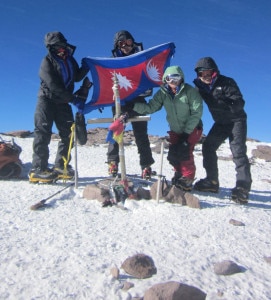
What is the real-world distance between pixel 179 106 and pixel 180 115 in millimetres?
138

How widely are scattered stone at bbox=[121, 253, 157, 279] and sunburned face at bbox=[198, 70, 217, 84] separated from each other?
3.15m

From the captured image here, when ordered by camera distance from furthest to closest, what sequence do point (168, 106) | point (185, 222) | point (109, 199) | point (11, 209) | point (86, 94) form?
1. point (86, 94)
2. point (168, 106)
3. point (109, 199)
4. point (11, 209)
5. point (185, 222)

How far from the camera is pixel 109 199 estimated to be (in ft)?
14.9

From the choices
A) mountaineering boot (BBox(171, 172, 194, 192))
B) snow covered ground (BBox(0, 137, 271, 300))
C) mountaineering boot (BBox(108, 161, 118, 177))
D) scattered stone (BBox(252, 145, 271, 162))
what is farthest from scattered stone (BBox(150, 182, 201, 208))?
scattered stone (BBox(252, 145, 271, 162))

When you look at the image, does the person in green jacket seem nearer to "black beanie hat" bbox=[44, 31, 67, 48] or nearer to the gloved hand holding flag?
the gloved hand holding flag

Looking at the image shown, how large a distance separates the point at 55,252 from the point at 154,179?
3.38 metres

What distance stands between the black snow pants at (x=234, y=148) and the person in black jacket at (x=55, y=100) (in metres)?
2.13

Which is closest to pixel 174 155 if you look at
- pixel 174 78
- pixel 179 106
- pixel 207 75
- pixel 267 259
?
pixel 179 106

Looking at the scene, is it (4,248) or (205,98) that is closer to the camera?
(4,248)

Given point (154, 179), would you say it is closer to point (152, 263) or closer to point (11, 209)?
point (11, 209)

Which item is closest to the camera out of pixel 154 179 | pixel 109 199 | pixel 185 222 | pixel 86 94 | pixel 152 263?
pixel 152 263

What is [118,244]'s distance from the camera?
10.8ft

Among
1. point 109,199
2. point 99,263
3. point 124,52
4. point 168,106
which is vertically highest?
point 124,52

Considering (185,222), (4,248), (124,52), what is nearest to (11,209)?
(4,248)
